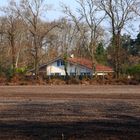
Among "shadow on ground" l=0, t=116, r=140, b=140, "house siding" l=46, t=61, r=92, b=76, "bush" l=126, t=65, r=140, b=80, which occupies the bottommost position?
"shadow on ground" l=0, t=116, r=140, b=140

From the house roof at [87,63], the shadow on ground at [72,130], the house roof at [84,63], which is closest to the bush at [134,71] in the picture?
the house roof at [84,63]

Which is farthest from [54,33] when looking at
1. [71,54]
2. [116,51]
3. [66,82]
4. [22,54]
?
[66,82]

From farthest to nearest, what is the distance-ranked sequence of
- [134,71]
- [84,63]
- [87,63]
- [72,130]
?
[87,63]
[84,63]
[134,71]
[72,130]

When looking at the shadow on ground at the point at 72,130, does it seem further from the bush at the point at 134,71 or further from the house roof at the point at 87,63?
the house roof at the point at 87,63

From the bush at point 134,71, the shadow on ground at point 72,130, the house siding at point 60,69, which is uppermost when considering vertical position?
the house siding at point 60,69

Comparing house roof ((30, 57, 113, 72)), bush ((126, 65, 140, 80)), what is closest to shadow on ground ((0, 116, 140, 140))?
bush ((126, 65, 140, 80))

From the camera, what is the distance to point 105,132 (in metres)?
14.2

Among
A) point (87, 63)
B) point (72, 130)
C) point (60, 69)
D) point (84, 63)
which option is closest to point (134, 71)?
point (84, 63)

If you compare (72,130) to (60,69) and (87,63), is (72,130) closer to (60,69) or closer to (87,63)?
(87,63)

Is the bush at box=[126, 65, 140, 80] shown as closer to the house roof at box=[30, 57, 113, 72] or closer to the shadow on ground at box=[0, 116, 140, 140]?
the house roof at box=[30, 57, 113, 72]

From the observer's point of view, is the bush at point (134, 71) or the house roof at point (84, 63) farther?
the house roof at point (84, 63)

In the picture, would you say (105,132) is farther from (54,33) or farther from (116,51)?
(54,33)

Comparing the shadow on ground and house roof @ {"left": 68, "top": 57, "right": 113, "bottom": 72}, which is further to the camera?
house roof @ {"left": 68, "top": 57, "right": 113, "bottom": 72}

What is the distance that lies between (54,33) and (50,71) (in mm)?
9356
